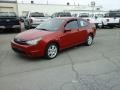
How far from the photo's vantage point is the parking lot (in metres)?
5.01

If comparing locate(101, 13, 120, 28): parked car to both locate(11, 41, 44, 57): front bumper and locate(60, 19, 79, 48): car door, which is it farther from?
locate(11, 41, 44, 57): front bumper

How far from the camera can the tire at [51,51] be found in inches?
288

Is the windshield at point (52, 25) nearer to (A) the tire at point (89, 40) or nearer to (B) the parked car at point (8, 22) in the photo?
(A) the tire at point (89, 40)

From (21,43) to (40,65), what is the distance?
3.83 feet

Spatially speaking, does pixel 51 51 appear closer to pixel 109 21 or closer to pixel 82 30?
pixel 82 30

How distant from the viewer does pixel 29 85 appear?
503cm

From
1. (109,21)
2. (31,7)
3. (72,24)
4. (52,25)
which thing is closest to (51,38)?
(52,25)

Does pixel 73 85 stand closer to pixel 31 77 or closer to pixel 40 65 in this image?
pixel 31 77

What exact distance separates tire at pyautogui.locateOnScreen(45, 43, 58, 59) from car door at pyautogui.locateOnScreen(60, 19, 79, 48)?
469 mm

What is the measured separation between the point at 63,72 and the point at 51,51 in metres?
1.66

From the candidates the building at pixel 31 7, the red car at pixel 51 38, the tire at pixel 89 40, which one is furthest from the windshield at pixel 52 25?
the building at pixel 31 7

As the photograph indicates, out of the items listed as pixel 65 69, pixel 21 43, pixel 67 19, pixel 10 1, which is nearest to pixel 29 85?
pixel 65 69

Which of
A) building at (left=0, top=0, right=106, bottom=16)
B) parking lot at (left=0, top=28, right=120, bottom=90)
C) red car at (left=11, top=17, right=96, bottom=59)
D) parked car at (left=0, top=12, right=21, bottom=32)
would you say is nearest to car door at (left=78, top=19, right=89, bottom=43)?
red car at (left=11, top=17, right=96, bottom=59)

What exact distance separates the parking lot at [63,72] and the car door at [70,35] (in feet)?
1.54
